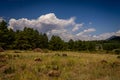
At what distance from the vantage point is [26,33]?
60.7 meters

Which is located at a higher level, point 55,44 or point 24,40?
point 24,40

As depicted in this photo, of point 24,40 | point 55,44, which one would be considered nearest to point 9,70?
point 24,40

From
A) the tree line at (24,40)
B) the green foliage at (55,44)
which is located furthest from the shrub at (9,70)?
the green foliage at (55,44)

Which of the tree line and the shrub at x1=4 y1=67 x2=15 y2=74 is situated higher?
the tree line

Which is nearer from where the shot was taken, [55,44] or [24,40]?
[24,40]

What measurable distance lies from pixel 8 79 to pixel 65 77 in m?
3.51

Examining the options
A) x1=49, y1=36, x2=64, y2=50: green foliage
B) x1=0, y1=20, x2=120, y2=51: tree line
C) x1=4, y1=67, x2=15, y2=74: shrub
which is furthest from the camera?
x1=49, y1=36, x2=64, y2=50: green foliage

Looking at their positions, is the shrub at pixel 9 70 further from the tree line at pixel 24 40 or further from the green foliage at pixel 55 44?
the green foliage at pixel 55 44

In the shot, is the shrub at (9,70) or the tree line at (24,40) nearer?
the shrub at (9,70)

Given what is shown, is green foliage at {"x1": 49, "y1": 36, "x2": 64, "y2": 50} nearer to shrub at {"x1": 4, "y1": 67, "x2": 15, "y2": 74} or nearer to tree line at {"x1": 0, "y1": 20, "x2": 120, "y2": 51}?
tree line at {"x1": 0, "y1": 20, "x2": 120, "y2": 51}

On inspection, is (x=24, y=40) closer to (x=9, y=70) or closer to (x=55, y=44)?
(x=55, y=44)

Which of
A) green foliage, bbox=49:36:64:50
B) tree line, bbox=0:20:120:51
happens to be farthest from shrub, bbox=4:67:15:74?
green foliage, bbox=49:36:64:50

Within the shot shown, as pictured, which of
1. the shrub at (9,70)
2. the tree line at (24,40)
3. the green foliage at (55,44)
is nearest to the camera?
the shrub at (9,70)

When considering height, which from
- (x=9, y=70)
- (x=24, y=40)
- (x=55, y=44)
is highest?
(x=24, y=40)
